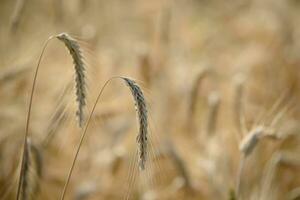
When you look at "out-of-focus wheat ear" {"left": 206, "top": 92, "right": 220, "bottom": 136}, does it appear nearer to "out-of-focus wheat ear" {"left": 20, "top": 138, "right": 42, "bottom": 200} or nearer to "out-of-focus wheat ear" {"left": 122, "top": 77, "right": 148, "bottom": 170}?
"out-of-focus wheat ear" {"left": 20, "top": 138, "right": 42, "bottom": 200}

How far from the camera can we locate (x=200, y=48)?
11.6 feet

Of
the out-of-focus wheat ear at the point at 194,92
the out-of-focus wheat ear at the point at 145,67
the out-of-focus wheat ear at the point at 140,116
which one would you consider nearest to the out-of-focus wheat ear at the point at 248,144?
the out-of-focus wheat ear at the point at 140,116

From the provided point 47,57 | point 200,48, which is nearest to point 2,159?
point 47,57

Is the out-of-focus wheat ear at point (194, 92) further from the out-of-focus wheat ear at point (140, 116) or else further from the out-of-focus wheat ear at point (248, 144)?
the out-of-focus wheat ear at point (140, 116)

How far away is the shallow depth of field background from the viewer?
189 cm

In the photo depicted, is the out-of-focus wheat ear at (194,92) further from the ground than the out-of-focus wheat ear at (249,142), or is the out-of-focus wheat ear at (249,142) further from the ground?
the out-of-focus wheat ear at (194,92)

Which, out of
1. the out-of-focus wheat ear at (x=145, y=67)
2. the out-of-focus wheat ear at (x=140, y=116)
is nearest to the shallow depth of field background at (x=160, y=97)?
the out-of-focus wheat ear at (x=145, y=67)

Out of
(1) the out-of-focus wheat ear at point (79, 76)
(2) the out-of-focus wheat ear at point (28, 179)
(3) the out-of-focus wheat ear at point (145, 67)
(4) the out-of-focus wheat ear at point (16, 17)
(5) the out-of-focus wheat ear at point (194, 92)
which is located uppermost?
(4) the out-of-focus wheat ear at point (16, 17)

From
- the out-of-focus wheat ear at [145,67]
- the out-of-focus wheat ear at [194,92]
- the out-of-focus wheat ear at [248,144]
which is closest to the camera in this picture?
the out-of-focus wheat ear at [248,144]

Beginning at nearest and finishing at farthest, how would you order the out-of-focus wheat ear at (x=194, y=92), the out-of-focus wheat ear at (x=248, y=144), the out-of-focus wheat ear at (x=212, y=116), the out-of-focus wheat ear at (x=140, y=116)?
the out-of-focus wheat ear at (x=140, y=116), the out-of-focus wheat ear at (x=248, y=144), the out-of-focus wheat ear at (x=212, y=116), the out-of-focus wheat ear at (x=194, y=92)

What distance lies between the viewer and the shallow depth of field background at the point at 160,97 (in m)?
1.89

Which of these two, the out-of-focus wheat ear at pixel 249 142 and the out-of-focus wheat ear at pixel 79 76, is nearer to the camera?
the out-of-focus wheat ear at pixel 79 76

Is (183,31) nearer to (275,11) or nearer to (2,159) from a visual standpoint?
(275,11)

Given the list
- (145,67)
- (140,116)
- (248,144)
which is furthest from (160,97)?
(140,116)
